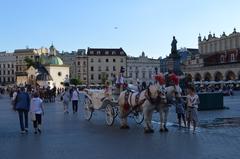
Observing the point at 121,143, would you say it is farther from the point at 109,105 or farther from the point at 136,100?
the point at 109,105

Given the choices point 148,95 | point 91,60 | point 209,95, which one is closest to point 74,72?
point 91,60

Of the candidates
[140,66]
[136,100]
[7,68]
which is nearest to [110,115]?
[136,100]

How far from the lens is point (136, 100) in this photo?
19.0 metres

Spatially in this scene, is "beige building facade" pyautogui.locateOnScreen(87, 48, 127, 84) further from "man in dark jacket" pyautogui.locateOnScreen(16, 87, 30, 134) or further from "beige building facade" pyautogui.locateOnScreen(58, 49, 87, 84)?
"man in dark jacket" pyautogui.locateOnScreen(16, 87, 30, 134)

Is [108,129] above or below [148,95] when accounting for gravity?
below

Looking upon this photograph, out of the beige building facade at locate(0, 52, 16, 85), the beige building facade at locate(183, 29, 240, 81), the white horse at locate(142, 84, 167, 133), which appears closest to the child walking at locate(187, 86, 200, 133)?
the white horse at locate(142, 84, 167, 133)

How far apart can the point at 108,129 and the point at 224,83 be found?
66.6 m

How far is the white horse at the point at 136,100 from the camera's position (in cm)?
1775

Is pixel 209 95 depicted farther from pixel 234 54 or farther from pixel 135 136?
pixel 234 54

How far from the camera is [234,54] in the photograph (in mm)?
109688

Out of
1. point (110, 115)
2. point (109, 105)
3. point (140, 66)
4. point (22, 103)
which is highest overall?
point (140, 66)

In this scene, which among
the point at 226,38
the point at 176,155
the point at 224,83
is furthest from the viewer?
the point at 226,38

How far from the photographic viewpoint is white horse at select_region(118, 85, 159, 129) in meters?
17.8

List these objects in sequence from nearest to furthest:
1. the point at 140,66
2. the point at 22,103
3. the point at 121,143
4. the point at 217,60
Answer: the point at 121,143 → the point at 22,103 → the point at 217,60 → the point at 140,66
